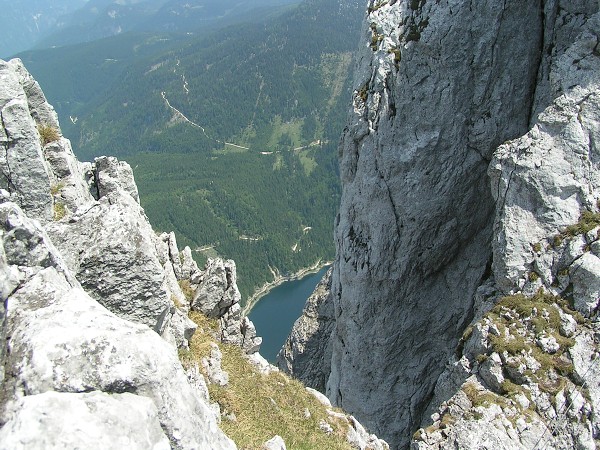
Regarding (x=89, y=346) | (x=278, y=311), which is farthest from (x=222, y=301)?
(x=278, y=311)

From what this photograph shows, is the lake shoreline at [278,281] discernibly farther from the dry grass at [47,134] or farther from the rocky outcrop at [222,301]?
the dry grass at [47,134]

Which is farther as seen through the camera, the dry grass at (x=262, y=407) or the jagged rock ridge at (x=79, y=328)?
the dry grass at (x=262, y=407)

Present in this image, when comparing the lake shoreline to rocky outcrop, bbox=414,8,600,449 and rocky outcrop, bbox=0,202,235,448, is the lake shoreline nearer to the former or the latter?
rocky outcrop, bbox=414,8,600,449

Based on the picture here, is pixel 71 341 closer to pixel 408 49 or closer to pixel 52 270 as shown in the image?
pixel 52 270

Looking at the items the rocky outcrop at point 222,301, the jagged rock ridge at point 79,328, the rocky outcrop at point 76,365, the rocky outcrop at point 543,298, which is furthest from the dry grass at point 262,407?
the rocky outcrop at point 76,365

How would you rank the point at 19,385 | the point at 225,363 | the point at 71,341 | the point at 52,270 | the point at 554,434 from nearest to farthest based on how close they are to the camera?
1. the point at 19,385
2. the point at 71,341
3. the point at 52,270
4. the point at 554,434
5. the point at 225,363

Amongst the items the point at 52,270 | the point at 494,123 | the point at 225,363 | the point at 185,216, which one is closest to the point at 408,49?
the point at 494,123

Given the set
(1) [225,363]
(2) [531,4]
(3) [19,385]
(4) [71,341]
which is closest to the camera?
(3) [19,385]
